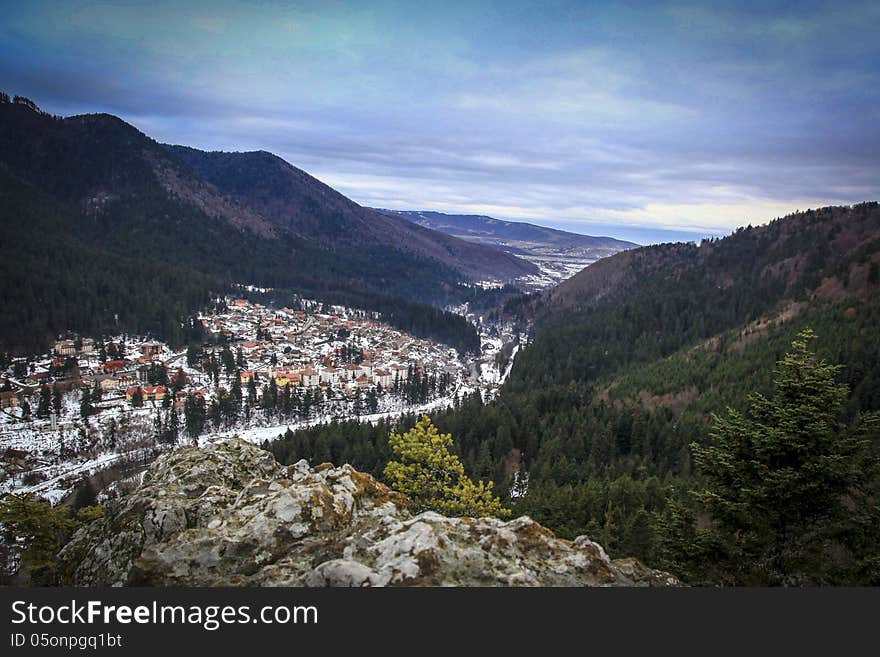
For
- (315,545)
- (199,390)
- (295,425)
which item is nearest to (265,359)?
(199,390)

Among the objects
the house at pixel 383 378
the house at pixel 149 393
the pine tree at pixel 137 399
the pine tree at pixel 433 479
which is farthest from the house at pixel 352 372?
the pine tree at pixel 433 479

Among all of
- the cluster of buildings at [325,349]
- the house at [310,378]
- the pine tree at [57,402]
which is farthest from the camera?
the cluster of buildings at [325,349]

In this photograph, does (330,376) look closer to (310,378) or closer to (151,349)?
(310,378)

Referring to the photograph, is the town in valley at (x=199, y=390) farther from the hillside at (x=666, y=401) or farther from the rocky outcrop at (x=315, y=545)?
the rocky outcrop at (x=315, y=545)

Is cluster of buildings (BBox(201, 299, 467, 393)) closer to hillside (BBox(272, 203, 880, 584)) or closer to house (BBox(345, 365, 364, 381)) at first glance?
house (BBox(345, 365, 364, 381))

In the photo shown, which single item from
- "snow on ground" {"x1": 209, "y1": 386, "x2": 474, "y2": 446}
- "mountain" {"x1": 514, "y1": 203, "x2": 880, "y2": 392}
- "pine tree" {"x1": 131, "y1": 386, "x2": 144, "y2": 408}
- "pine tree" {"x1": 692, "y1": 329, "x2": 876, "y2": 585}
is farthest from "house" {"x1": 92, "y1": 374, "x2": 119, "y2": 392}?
"pine tree" {"x1": 692, "y1": 329, "x2": 876, "y2": 585}

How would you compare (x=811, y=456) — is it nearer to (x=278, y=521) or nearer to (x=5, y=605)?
(x=278, y=521)
